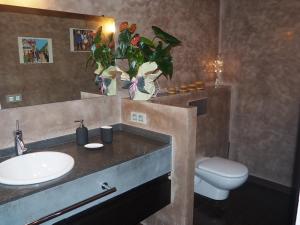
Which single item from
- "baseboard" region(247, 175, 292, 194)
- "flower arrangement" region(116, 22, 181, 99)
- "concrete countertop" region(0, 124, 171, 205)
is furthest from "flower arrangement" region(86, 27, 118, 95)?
"baseboard" region(247, 175, 292, 194)

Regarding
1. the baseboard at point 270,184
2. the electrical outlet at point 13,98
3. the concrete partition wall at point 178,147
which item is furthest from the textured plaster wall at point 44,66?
the baseboard at point 270,184

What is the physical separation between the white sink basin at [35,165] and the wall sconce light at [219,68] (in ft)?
6.84

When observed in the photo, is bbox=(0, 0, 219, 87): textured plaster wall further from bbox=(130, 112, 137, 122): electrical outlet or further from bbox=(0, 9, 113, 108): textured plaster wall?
bbox=(130, 112, 137, 122): electrical outlet

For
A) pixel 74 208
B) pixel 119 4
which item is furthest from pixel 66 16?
pixel 74 208

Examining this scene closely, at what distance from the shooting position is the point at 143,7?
211 centimetres

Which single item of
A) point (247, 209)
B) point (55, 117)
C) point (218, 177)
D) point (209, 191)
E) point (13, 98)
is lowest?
point (247, 209)

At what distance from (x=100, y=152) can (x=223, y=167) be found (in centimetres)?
130

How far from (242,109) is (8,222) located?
2564 mm

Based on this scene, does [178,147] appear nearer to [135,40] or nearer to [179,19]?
[135,40]

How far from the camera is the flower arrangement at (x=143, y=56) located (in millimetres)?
1754

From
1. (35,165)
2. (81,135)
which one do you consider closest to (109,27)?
(81,135)

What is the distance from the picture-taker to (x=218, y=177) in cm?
225

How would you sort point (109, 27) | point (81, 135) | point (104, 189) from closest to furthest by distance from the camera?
point (104, 189) → point (81, 135) → point (109, 27)

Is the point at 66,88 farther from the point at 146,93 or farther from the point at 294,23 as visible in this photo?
→ the point at 294,23
